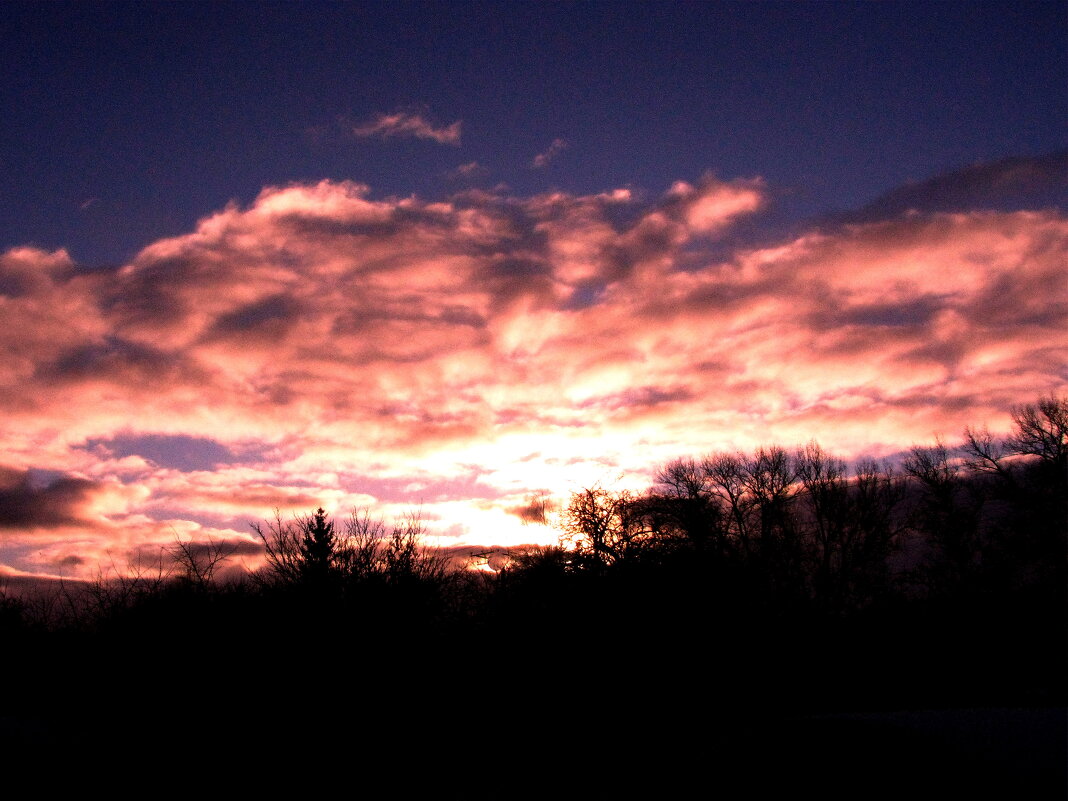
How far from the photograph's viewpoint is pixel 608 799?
4832 millimetres

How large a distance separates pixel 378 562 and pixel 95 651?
7954 millimetres

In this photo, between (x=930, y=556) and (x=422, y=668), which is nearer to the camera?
(x=422, y=668)

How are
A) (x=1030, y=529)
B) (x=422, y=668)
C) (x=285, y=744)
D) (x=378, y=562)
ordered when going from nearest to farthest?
(x=285, y=744) < (x=422, y=668) < (x=378, y=562) < (x=1030, y=529)

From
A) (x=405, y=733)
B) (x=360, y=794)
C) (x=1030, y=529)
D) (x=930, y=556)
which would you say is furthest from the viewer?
(x=930, y=556)

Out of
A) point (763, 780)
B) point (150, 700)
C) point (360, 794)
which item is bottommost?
point (360, 794)

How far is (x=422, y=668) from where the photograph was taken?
17.1 metres

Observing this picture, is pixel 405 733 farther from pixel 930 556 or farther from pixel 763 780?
pixel 930 556

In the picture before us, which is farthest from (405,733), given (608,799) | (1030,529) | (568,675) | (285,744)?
(1030,529)

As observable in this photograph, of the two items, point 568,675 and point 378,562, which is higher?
point 378,562

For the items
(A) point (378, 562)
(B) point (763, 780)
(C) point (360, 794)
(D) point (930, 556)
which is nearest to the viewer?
(B) point (763, 780)

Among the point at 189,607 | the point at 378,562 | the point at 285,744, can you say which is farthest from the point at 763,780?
the point at 378,562

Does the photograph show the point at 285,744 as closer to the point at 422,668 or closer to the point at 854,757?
the point at 422,668

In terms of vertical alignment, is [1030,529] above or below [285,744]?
above

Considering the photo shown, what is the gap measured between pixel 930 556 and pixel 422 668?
1226 inches
